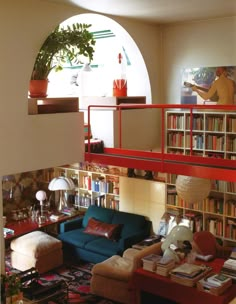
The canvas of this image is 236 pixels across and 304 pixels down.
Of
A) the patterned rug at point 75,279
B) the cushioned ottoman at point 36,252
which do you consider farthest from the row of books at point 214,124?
the cushioned ottoman at point 36,252

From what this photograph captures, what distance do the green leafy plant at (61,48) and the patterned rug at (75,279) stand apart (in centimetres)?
292

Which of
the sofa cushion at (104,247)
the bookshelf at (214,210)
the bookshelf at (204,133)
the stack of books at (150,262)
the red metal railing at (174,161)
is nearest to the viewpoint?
the red metal railing at (174,161)

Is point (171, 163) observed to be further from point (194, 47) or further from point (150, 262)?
point (194, 47)

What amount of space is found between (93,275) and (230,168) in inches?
126

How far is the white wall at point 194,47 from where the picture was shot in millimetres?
6621

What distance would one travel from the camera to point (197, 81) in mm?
7039

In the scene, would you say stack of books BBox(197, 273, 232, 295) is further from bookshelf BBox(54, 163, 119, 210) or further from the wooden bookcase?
bookshelf BBox(54, 163, 119, 210)

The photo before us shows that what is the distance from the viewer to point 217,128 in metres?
7.11

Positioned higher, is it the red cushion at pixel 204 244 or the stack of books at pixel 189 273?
the red cushion at pixel 204 244

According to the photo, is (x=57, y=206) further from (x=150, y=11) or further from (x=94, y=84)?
(x=150, y=11)

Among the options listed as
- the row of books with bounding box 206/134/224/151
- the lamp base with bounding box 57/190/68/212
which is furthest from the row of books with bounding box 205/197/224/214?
the lamp base with bounding box 57/190/68/212

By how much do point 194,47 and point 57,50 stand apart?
2.58 m

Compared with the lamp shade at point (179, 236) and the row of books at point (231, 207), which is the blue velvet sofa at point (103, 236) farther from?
the lamp shade at point (179, 236)

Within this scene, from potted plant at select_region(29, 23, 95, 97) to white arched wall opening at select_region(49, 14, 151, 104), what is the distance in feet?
2.29
